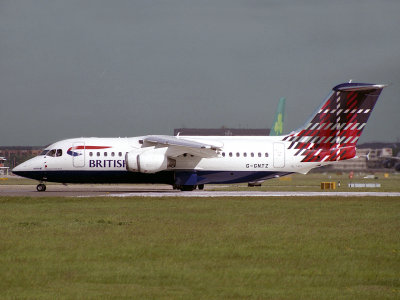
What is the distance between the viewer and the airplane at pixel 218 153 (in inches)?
1748

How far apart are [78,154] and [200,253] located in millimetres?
30157

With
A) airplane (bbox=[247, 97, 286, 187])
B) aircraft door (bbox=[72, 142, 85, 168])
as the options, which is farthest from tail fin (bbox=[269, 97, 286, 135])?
aircraft door (bbox=[72, 142, 85, 168])

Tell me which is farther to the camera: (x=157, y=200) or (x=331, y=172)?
(x=331, y=172)

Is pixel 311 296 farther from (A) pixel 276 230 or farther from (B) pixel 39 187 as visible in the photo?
(B) pixel 39 187

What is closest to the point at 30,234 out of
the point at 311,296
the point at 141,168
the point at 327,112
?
the point at 311,296

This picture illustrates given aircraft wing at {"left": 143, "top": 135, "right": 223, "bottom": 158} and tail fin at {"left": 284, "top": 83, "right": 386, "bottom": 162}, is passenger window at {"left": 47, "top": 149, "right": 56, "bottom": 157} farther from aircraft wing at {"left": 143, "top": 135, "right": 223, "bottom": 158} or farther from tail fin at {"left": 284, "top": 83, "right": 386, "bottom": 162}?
tail fin at {"left": 284, "top": 83, "right": 386, "bottom": 162}

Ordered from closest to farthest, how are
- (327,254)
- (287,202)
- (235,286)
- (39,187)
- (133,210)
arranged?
1. (235,286)
2. (327,254)
3. (133,210)
4. (287,202)
5. (39,187)

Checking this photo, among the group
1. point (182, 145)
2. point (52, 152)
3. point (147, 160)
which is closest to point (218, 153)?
point (182, 145)

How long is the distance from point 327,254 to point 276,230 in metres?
5.07

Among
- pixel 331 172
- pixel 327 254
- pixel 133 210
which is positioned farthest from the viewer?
pixel 331 172

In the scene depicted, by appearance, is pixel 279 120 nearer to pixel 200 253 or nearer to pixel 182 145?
pixel 182 145

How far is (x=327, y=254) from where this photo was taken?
56.2ft

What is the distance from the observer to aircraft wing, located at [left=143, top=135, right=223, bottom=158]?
1721 inches

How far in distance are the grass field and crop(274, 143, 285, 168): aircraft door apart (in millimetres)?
14835
